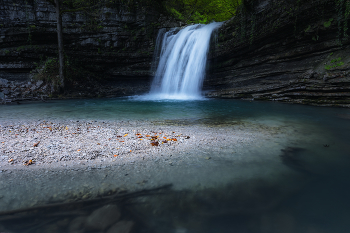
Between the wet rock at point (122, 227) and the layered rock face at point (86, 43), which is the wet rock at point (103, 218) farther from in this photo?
the layered rock face at point (86, 43)

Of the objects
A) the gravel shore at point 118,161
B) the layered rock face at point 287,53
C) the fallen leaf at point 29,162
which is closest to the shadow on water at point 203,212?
the gravel shore at point 118,161

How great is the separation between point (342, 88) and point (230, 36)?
7564mm

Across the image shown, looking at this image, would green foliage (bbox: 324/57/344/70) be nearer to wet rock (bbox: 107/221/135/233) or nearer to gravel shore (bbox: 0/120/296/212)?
gravel shore (bbox: 0/120/296/212)

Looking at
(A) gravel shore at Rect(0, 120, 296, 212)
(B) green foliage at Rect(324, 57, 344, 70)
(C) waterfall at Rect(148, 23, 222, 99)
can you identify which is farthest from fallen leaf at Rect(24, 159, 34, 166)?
(C) waterfall at Rect(148, 23, 222, 99)

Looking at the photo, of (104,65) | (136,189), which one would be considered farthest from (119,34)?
(136,189)

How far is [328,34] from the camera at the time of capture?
32.7 ft

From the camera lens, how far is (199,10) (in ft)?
69.1

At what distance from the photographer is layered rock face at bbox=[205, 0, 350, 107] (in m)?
9.33

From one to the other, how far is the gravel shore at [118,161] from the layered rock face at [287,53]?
6942 mm

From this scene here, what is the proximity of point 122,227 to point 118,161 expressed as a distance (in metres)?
1.46

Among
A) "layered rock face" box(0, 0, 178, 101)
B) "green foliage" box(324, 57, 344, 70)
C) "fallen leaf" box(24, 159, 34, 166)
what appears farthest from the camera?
"layered rock face" box(0, 0, 178, 101)

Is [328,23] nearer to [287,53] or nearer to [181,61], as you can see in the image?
[287,53]

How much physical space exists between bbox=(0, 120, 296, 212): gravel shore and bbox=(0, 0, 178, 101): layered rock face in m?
12.6

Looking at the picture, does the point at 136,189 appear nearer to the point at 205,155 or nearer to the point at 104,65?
the point at 205,155
